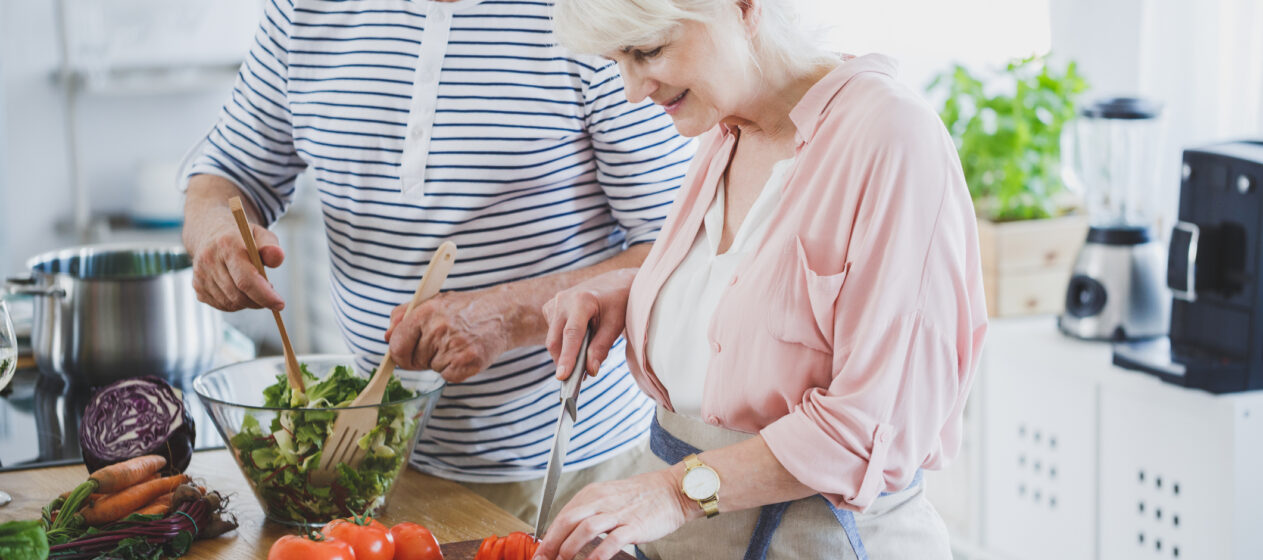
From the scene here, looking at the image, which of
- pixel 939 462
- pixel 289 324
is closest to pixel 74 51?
pixel 289 324

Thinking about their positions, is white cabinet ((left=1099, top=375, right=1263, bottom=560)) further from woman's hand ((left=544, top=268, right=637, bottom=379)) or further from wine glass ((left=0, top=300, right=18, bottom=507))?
wine glass ((left=0, top=300, right=18, bottom=507))

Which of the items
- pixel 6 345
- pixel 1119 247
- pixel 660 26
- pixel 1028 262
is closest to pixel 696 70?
pixel 660 26

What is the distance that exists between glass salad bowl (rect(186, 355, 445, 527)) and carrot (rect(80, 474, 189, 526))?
0.09m

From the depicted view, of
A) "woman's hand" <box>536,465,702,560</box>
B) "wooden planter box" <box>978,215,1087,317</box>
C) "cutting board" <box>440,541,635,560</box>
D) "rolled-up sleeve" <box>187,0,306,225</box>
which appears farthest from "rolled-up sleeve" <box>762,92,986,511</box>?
"wooden planter box" <box>978,215,1087,317</box>

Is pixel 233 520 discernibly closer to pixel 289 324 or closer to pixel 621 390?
pixel 621 390

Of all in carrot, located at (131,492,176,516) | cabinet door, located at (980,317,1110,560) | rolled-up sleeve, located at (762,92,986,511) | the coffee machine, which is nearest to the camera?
rolled-up sleeve, located at (762,92,986,511)

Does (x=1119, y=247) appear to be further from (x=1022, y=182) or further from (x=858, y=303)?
(x=858, y=303)

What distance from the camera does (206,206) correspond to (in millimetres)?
1602

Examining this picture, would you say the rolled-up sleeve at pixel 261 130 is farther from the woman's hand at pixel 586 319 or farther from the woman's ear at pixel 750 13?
the woman's ear at pixel 750 13

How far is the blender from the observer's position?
252 cm

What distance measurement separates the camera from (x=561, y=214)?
1.53 m

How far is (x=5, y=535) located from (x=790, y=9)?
2.78 ft

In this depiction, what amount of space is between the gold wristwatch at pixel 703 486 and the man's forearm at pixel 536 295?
408 millimetres

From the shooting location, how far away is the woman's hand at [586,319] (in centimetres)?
126
